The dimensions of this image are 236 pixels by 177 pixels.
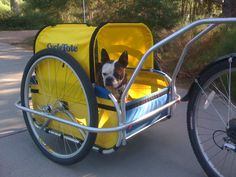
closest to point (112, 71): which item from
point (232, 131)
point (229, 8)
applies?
point (232, 131)

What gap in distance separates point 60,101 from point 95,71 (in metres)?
0.43

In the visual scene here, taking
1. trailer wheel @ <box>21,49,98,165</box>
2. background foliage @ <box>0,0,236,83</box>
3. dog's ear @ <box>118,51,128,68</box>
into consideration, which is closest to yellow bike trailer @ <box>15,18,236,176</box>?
trailer wheel @ <box>21,49,98,165</box>

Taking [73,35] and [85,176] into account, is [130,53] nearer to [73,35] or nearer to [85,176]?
[73,35]

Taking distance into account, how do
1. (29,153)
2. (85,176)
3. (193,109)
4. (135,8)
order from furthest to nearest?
(135,8) < (29,153) < (85,176) < (193,109)

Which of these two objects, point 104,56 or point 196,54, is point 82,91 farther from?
point 196,54

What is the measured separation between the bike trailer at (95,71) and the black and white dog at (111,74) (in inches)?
3.0

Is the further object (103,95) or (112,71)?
(112,71)

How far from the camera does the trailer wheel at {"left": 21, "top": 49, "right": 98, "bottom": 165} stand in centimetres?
271

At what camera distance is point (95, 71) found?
286cm

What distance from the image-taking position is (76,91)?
2912 mm

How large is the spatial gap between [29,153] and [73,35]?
1131 millimetres

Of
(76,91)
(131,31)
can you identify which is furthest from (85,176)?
(131,31)

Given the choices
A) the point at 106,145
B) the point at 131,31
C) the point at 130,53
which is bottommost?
the point at 106,145

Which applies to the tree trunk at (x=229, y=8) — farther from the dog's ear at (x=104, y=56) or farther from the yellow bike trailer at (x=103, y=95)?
the dog's ear at (x=104, y=56)
